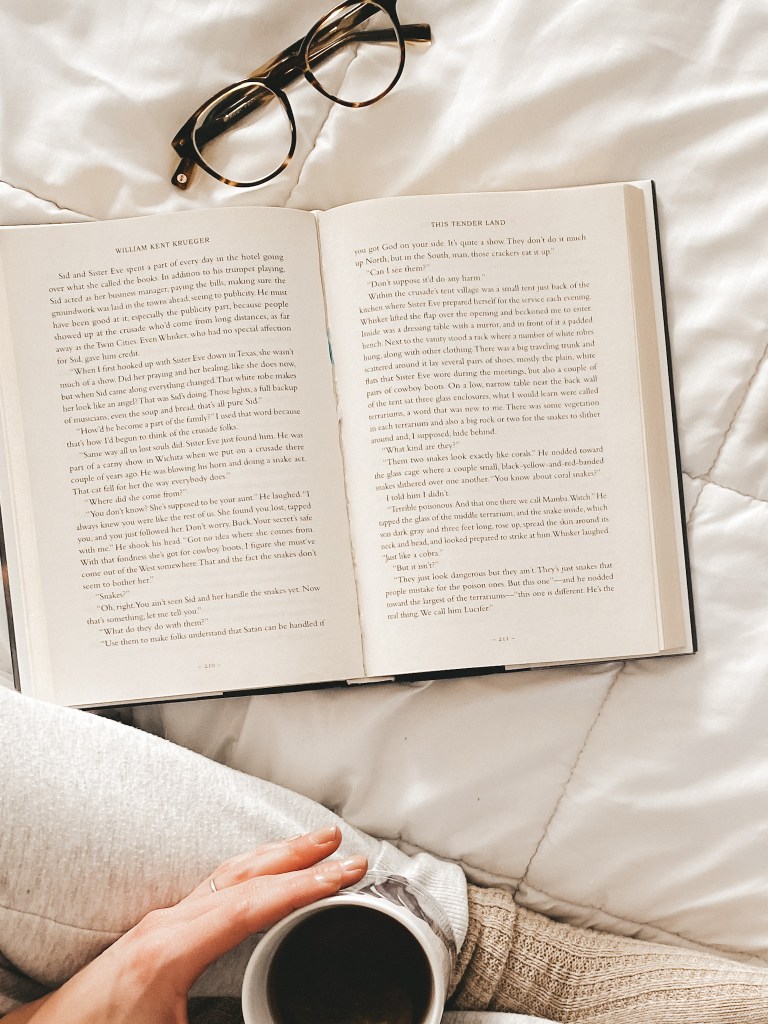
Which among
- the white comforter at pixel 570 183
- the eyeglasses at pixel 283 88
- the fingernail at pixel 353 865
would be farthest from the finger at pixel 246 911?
the eyeglasses at pixel 283 88

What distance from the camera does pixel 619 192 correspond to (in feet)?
2.35

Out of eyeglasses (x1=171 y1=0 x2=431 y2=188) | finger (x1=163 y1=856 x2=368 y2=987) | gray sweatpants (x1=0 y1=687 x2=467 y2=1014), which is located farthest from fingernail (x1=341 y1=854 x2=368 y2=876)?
eyeglasses (x1=171 y1=0 x2=431 y2=188)

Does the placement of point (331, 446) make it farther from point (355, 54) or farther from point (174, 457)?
point (355, 54)

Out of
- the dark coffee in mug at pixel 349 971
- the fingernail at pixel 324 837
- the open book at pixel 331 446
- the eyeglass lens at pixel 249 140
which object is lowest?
the dark coffee in mug at pixel 349 971

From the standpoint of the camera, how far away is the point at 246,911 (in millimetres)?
604

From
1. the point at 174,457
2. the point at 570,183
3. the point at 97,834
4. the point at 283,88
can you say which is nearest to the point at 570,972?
the point at 97,834

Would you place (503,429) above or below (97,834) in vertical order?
above

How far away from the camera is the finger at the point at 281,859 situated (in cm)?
64

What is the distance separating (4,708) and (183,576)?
16 centimetres

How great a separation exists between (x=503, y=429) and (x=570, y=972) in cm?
43

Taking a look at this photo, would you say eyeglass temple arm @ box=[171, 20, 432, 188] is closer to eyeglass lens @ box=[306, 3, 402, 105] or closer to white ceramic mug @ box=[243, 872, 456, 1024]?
eyeglass lens @ box=[306, 3, 402, 105]

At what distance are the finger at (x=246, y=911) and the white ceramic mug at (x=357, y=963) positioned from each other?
0.01 meters

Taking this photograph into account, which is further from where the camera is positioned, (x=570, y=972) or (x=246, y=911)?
(x=570, y=972)

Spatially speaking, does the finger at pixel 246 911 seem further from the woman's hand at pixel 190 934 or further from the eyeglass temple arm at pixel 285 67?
the eyeglass temple arm at pixel 285 67
